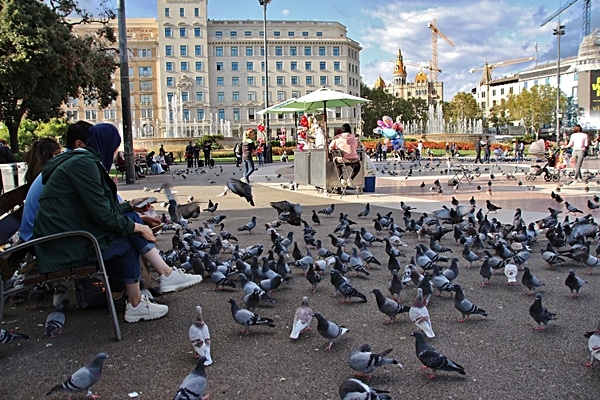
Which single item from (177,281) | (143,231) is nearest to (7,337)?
(143,231)

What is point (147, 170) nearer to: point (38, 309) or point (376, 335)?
point (38, 309)

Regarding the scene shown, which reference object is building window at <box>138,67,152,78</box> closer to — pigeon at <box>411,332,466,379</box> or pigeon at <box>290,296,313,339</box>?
pigeon at <box>290,296,313,339</box>

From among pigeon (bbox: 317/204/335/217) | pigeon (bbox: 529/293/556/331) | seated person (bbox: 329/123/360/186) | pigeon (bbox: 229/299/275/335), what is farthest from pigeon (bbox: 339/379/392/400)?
seated person (bbox: 329/123/360/186)

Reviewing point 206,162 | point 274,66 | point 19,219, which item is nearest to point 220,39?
point 274,66

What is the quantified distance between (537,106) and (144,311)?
78429 mm

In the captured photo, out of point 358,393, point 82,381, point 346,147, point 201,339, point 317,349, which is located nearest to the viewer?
point 358,393

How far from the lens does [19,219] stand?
516 cm

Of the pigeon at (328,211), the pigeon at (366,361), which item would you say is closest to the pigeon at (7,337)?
the pigeon at (366,361)

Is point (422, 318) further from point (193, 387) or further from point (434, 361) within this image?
point (193, 387)

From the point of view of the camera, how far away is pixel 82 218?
3971mm

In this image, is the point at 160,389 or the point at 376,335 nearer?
the point at 160,389

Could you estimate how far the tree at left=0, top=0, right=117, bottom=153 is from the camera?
2055 cm

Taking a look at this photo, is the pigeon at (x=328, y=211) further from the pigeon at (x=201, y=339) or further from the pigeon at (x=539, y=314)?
the pigeon at (x=201, y=339)

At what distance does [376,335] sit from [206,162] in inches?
1124
